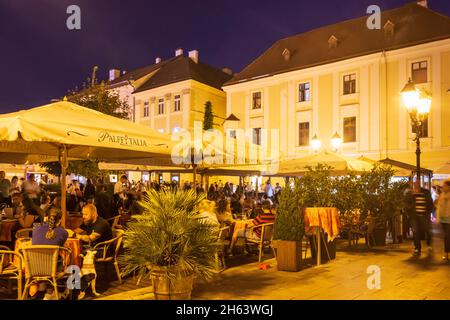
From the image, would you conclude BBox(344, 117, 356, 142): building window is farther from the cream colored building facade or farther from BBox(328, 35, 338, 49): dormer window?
BBox(328, 35, 338, 49): dormer window

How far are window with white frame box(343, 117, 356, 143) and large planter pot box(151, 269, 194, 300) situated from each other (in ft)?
80.7

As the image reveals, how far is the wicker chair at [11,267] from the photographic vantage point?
18.3 feet


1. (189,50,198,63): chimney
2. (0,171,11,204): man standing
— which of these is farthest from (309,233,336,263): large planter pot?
(189,50,198,63): chimney

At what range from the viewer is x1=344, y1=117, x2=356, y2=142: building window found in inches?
1122

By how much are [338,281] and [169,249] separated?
3163 millimetres

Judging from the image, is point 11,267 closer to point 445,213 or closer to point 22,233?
point 22,233

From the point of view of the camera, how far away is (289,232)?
26.2 ft

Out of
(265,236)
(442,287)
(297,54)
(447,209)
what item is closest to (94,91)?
(297,54)

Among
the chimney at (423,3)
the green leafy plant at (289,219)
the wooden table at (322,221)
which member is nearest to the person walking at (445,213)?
the wooden table at (322,221)

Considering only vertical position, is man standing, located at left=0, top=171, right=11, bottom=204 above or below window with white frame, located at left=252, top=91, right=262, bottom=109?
below

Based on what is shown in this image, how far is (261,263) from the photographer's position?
28.5 ft

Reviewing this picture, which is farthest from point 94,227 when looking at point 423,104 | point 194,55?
point 194,55
